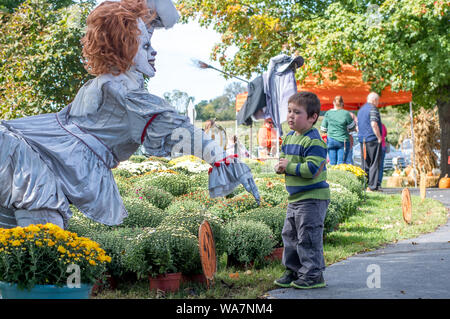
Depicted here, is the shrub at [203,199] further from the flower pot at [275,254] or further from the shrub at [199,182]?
the flower pot at [275,254]

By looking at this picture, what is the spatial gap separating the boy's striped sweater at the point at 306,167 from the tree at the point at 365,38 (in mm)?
8775

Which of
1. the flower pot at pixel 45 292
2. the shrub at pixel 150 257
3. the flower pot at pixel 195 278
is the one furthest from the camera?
the flower pot at pixel 195 278

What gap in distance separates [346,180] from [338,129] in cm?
244

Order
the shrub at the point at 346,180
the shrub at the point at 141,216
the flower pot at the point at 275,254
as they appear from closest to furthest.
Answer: the flower pot at the point at 275,254 → the shrub at the point at 141,216 → the shrub at the point at 346,180

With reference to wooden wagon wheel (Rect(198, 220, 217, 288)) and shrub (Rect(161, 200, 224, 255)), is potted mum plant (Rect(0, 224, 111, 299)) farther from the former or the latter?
shrub (Rect(161, 200, 224, 255))

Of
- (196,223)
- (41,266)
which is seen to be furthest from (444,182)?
(41,266)

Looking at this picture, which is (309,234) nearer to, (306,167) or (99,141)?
(306,167)

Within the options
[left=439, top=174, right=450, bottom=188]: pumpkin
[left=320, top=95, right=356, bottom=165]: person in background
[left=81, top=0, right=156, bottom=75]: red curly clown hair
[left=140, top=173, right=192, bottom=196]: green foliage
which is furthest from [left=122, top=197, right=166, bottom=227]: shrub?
[left=439, top=174, right=450, bottom=188]: pumpkin

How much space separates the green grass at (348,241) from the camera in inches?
160

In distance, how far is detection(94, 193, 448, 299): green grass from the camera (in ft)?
13.3

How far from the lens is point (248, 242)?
4.87 meters

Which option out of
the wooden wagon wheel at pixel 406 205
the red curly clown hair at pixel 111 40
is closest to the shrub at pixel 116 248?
the red curly clown hair at pixel 111 40
